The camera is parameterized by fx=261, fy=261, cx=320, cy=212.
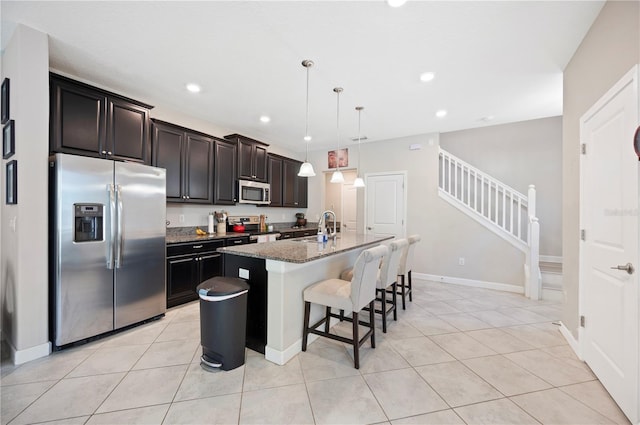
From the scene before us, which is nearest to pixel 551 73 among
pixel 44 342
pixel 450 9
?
pixel 450 9

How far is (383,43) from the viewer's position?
2.31 metres

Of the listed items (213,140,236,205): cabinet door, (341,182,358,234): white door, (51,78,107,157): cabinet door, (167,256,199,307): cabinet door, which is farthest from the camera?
(341,182,358,234): white door

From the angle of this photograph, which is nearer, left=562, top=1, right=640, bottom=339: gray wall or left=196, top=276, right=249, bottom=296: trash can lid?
left=562, top=1, right=640, bottom=339: gray wall

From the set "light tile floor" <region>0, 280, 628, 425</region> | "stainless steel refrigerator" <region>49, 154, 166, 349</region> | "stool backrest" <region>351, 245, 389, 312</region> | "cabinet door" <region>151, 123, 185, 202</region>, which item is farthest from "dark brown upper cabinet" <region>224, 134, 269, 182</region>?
"stool backrest" <region>351, 245, 389, 312</region>

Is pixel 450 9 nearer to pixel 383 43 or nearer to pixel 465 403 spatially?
pixel 383 43

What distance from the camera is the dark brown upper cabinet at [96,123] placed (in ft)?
8.01

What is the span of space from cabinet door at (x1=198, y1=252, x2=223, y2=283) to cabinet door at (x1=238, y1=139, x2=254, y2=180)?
4.98ft

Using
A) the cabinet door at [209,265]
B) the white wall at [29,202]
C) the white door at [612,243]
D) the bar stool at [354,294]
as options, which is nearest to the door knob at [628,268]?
the white door at [612,243]

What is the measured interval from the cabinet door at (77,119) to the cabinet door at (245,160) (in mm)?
1983

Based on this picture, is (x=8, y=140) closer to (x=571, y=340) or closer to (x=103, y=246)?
(x=103, y=246)

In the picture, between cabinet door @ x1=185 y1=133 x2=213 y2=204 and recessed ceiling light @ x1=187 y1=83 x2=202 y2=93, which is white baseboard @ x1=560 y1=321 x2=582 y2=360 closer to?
cabinet door @ x1=185 y1=133 x2=213 y2=204

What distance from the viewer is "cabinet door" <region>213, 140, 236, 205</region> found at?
4.14 m

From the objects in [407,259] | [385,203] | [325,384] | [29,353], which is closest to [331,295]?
[325,384]

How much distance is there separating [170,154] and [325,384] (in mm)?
3340
